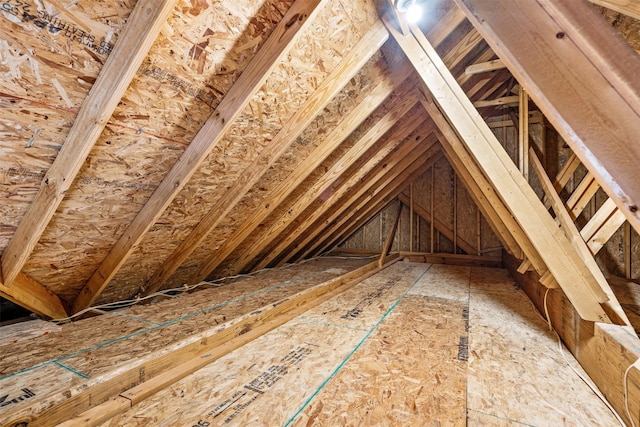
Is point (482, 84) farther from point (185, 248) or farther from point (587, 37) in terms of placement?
point (185, 248)

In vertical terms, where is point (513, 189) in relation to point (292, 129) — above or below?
below

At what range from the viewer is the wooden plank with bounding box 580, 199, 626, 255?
1779 mm

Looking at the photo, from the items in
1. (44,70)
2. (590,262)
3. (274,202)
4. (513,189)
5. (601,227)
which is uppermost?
(44,70)

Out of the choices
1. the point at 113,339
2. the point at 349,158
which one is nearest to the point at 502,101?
the point at 349,158

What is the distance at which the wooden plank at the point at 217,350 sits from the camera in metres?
1.33

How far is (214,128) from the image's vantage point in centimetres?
174

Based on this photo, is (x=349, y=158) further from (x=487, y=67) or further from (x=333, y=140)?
(x=487, y=67)

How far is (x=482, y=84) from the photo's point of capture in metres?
3.22

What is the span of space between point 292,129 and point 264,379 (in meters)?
1.58

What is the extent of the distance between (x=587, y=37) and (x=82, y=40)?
1674 millimetres

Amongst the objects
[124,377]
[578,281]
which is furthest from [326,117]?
[124,377]

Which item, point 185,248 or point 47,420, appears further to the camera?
point 185,248

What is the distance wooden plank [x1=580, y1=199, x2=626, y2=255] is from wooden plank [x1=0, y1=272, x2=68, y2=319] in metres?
3.80

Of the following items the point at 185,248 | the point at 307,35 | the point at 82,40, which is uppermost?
the point at 307,35
